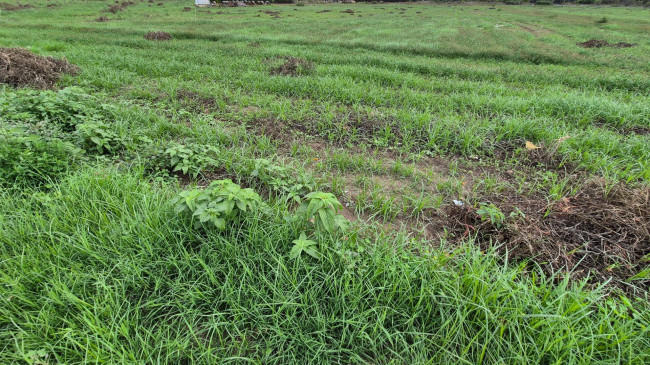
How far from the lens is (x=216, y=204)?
2213 mm

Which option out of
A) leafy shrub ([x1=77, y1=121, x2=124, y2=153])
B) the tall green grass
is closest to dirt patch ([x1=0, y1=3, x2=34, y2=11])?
leafy shrub ([x1=77, y1=121, x2=124, y2=153])

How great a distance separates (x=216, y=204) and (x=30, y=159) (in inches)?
86.4

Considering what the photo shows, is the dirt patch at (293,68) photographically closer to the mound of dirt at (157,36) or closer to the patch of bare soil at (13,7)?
the mound of dirt at (157,36)

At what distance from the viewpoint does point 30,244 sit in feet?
7.14

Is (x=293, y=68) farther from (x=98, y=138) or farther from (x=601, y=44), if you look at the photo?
(x=601, y=44)

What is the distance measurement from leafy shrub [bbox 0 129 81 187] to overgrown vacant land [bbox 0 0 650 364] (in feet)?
0.07

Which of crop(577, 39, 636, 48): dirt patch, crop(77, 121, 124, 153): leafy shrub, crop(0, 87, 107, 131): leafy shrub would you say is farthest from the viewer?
crop(577, 39, 636, 48): dirt patch

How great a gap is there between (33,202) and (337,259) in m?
2.71

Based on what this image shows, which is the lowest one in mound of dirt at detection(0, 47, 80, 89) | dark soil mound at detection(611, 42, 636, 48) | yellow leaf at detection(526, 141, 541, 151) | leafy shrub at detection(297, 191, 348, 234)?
leafy shrub at detection(297, 191, 348, 234)

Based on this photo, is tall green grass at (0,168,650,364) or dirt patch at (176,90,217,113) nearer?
tall green grass at (0,168,650,364)

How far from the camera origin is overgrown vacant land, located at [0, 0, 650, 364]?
173 centimetres

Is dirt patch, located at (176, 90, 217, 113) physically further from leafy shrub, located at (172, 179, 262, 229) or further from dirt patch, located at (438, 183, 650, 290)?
dirt patch, located at (438, 183, 650, 290)

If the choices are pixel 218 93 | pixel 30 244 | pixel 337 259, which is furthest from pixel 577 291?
pixel 218 93

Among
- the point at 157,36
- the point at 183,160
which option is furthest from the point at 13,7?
the point at 183,160
